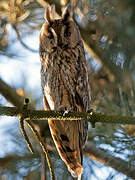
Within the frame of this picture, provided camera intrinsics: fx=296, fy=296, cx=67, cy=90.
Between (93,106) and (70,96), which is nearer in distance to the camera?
(70,96)

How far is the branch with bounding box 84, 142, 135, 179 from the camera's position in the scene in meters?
2.17

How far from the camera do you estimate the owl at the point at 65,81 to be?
221 centimetres

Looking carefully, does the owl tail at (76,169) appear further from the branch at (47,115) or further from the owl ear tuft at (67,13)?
the owl ear tuft at (67,13)

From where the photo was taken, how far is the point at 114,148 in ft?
7.51

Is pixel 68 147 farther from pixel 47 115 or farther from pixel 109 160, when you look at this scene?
pixel 47 115

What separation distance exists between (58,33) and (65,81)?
15.0 inches

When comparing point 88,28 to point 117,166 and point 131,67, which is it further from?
point 131,67

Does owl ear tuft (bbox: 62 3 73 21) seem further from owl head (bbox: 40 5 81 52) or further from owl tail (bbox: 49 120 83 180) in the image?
owl tail (bbox: 49 120 83 180)

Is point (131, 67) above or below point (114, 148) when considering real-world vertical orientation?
above

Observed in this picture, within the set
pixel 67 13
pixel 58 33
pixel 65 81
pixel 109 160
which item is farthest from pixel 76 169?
pixel 67 13

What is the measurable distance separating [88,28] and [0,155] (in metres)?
1.42

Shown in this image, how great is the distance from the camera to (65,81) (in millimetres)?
2195

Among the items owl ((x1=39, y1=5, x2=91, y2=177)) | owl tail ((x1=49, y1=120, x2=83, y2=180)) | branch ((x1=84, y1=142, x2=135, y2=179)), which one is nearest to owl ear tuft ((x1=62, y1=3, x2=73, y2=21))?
owl ((x1=39, y1=5, x2=91, y2=177))

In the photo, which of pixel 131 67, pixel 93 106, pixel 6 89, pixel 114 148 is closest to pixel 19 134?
pixel 6 89
